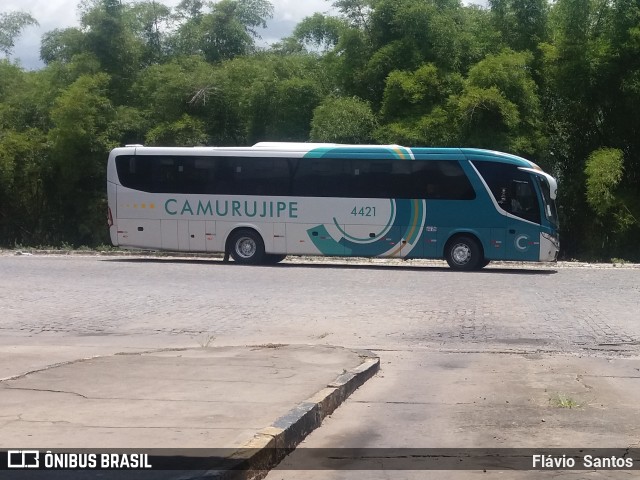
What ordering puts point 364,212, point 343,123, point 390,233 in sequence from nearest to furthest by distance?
point 390,233, point 364,212, point 343,123

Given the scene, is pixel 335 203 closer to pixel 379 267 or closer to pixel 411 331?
pixel 379 267

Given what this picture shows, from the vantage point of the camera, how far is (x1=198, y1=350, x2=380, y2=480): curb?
591 cm

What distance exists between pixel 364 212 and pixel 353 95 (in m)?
8.46

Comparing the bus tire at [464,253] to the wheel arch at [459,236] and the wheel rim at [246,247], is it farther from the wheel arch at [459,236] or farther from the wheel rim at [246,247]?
the wheel rim at [246,247]

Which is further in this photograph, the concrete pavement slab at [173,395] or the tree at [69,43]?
the tree at [69,43]

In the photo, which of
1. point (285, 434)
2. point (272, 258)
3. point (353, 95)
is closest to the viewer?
point (285, 434)

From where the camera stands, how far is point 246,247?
87.9ft

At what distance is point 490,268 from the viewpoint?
2655cm

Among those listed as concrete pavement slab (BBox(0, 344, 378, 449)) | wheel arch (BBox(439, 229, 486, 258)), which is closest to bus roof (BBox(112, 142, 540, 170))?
wheel arch (BBox(439, 229, 486, 258))

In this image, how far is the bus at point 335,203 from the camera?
2503cm

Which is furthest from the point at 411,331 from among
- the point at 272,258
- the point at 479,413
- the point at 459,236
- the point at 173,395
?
the point at 272,258

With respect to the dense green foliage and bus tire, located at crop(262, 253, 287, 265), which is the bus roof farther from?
the dense green foliage

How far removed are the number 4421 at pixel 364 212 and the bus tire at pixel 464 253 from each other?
2.26 m

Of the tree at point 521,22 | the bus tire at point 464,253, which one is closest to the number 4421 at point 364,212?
the bus tire at point 464,253
